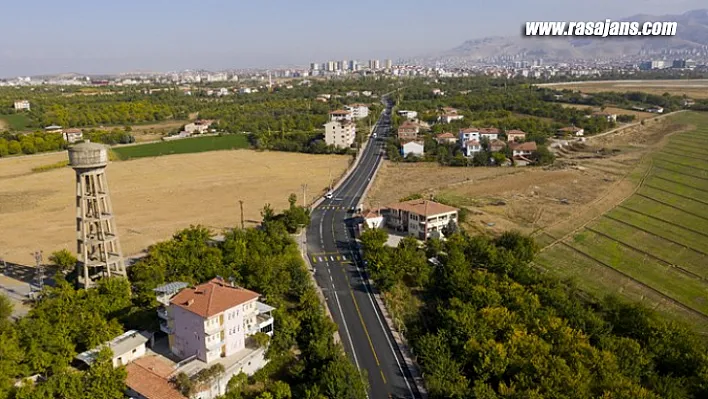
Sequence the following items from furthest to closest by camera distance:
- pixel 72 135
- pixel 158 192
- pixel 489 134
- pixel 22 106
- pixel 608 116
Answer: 1. pixel 22 106
2. pixel 608 116
3. pixel 72 135
4. pixel 489 134
5. pixel 158 192

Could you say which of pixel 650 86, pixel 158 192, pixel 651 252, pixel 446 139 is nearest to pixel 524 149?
pixel 446 139

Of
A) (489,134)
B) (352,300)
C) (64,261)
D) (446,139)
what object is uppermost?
(489,134)

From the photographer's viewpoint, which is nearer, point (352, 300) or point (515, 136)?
point (352, 300)

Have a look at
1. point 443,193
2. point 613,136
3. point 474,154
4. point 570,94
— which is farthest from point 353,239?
point 570,94

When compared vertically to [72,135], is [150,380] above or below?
below

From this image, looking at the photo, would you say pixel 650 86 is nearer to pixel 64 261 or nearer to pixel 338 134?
pixel 338 134

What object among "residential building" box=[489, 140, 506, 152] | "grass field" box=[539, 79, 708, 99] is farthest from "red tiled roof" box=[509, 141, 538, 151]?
"grass field" box=[539, 79, 708, 99]

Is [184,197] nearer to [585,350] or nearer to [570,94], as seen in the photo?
[585,350]

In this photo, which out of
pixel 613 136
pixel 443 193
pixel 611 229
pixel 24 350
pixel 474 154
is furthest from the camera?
pixel 613 136
